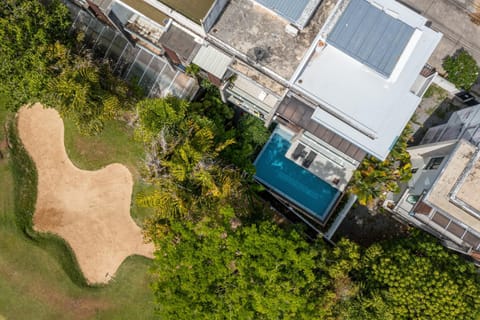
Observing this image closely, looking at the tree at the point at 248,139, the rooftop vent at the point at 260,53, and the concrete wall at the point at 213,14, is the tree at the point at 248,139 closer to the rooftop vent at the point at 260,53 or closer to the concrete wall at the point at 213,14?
the rooftop vent at the point at 260,53

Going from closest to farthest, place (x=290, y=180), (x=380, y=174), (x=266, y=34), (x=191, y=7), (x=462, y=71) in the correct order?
1. (x=191, y=7)
2. (x=266, y=34)
3. (x=380, y=174)
4. (x=462, y=71)
5. (x=290, y=180)

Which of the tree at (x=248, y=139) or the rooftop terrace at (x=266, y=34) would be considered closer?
the rooftop terrace at (x=266, y=34)

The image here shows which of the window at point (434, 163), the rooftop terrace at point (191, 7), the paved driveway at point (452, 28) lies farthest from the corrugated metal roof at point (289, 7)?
the paved driveway at point (452, 28)

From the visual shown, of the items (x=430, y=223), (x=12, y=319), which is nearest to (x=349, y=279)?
(x=430, y=223)

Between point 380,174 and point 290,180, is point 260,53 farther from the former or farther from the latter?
point 380,174

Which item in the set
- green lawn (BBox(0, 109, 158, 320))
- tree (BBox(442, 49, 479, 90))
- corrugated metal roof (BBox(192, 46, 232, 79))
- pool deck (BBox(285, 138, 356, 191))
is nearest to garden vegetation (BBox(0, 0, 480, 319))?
corrugated metal roof (BBox(192, 46, 232, 79))

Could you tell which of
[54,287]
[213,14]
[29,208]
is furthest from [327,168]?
[29,208]
